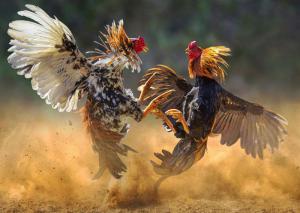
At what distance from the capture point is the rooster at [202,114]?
203 inches

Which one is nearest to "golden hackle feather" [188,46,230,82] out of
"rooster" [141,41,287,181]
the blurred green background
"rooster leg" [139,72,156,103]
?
"rooster" [141,41,287,181]

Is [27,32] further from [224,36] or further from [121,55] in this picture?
[224,36]

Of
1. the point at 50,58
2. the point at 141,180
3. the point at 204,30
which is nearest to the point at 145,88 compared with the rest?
the point at 50,58

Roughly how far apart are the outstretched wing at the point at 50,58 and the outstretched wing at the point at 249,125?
4.34 ft

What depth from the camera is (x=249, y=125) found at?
213 inches

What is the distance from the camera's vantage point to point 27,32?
15.4 feet

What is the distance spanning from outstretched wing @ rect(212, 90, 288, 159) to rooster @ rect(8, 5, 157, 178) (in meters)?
0.75

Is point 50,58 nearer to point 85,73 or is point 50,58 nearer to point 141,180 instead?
point 85,73

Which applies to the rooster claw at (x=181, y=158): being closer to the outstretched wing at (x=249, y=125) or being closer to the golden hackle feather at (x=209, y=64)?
the outstretched wing at (x=249, y=125)

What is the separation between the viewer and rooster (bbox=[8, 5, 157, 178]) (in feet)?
15.5

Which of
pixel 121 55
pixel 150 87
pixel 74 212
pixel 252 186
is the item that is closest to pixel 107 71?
pixel 121 55

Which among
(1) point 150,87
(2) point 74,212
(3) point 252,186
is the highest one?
(1) point 150,87

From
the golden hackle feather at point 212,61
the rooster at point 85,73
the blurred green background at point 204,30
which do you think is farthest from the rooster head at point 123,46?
the blurred green background at point 204,30

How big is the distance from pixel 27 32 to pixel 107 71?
753mm
